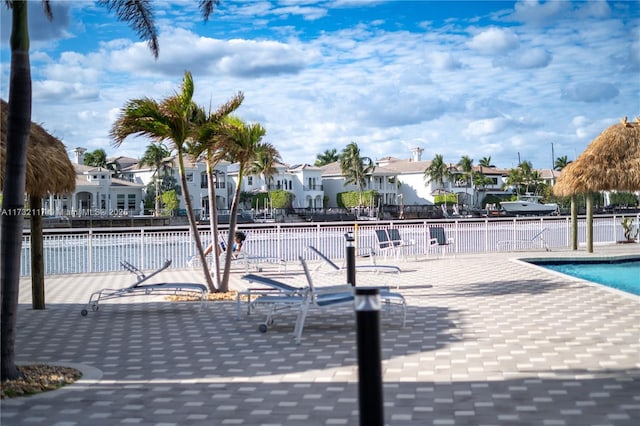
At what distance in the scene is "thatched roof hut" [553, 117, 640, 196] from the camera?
74.4 ft

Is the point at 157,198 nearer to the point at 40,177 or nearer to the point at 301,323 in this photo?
the point at 40,177

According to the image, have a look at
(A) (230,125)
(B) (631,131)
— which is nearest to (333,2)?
(A) (230,125)

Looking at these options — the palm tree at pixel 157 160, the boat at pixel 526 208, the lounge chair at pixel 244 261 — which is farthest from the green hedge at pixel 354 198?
the lounge chair at pixel 244 261

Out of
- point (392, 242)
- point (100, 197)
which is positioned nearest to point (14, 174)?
point (392, 242)

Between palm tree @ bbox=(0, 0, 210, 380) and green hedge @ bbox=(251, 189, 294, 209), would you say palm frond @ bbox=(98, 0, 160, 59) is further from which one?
green hedge @ bbox=(251, 189, 294, 209)

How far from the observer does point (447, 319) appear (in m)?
10.3

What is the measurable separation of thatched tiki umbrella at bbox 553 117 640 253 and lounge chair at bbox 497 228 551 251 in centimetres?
188

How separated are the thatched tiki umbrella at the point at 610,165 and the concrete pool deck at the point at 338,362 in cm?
1047

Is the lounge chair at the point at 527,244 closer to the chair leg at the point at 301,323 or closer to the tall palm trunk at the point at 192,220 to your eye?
the tall palm trunk at the point at 192,220

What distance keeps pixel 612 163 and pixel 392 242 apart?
28.0ft

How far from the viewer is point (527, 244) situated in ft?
82.9

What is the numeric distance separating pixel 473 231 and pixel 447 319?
14340mm

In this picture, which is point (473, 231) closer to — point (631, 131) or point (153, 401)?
point (631, 131)

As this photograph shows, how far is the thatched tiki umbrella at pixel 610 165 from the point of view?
74.5 ft
